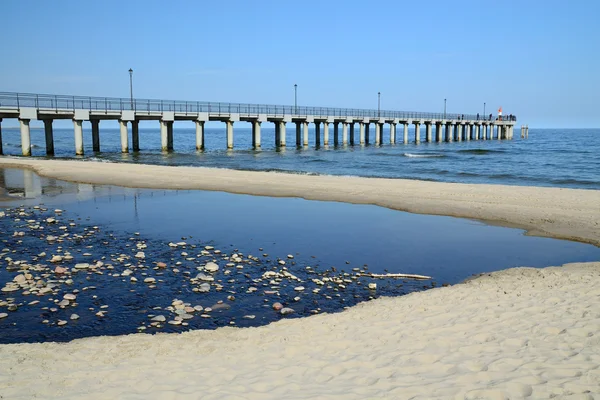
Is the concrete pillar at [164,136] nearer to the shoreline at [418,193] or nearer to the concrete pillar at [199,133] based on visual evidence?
the concrete pillar at [199,133]

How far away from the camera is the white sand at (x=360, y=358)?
501 cm

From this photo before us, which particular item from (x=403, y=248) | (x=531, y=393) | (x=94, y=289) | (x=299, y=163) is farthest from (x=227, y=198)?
(x=299, y=163)

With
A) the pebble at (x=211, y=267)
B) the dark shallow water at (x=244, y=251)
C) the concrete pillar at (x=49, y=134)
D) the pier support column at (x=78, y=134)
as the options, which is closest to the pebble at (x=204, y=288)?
the dark shallow water at (x=244, y=251)

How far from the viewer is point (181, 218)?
15219 millimetres

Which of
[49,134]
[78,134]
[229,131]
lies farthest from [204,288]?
[229,131]

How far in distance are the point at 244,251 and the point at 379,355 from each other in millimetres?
5985

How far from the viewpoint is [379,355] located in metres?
5.89

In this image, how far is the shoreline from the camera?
1499 cm

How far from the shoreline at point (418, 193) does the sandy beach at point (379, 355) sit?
5.94 metres

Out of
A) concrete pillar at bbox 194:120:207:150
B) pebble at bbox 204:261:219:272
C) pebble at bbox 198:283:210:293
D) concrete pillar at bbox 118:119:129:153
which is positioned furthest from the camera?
concrete pillar at bbox 194:120:207:150

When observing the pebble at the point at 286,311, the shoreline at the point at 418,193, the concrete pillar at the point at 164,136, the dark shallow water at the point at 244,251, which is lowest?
the pebble at the point at 286,311

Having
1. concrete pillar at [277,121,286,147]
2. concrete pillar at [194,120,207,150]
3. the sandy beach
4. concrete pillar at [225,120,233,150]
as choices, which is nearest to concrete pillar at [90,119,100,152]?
concrete pillar at [194,120,207,150]

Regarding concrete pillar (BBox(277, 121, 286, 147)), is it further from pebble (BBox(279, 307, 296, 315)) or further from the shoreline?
pebble (BBox(279, 307, 296, 315))

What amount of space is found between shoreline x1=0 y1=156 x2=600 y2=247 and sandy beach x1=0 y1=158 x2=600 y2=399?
5945 millimetres
